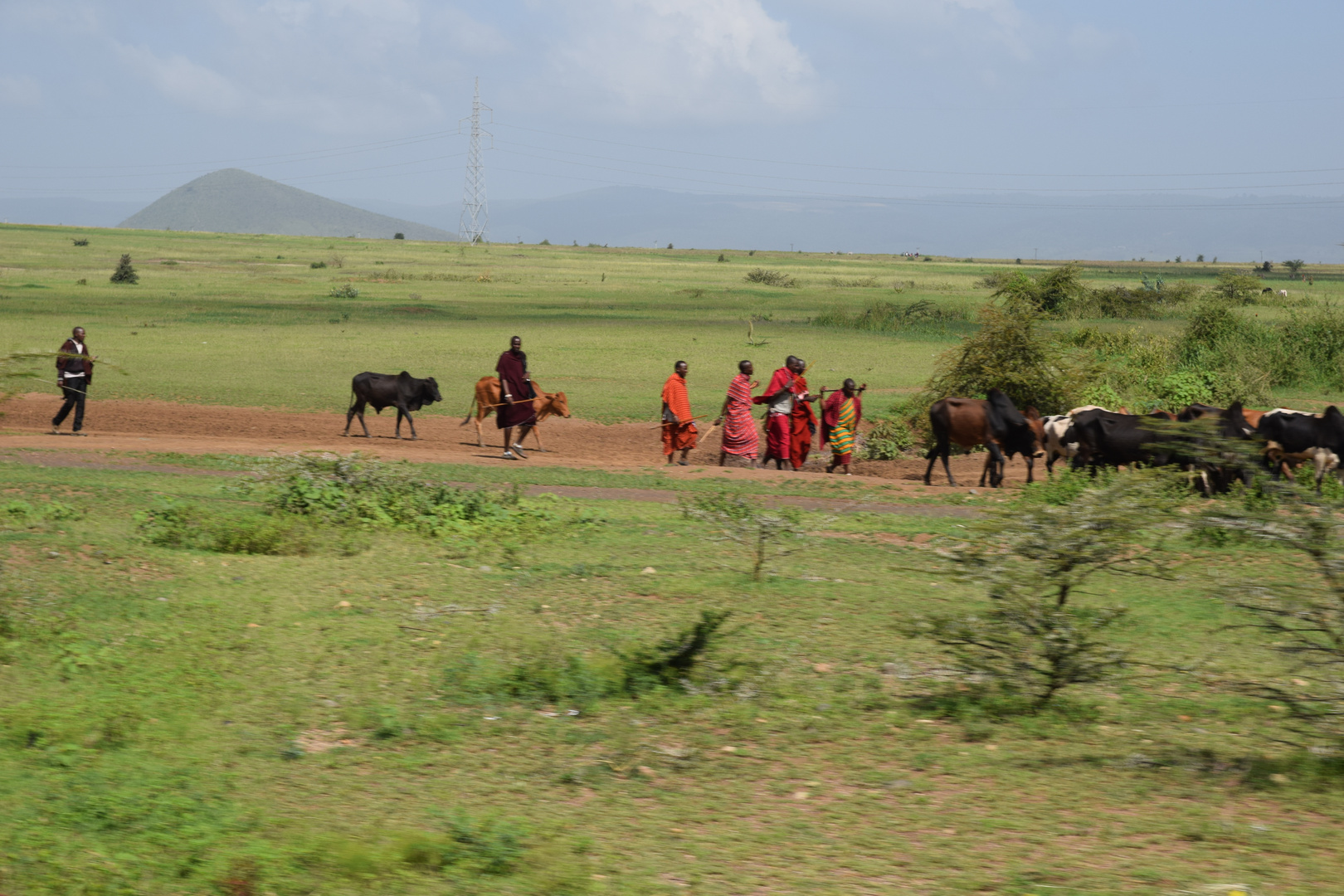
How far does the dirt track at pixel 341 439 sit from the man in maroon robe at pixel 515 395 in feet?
1.58

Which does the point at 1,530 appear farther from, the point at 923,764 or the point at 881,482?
the point at 881,482

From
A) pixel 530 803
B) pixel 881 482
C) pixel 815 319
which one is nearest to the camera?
pixel 530 803

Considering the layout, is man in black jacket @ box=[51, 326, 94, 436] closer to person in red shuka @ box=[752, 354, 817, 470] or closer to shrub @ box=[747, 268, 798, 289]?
person in red shuka @ box=[752, 354, 817, 470]

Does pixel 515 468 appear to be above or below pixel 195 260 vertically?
below

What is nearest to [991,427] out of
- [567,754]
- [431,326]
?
[567,754]

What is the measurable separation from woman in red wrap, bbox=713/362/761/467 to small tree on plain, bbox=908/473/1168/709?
989cm

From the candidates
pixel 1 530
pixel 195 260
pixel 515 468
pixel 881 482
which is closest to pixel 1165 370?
pixel 881 482

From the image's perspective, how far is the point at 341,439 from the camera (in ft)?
56.9

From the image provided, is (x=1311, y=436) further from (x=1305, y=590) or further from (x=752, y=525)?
(x=1305, y=590)

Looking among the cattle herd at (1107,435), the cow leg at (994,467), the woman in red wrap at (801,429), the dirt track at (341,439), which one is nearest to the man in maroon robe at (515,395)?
the cattle herd at (1107,435)

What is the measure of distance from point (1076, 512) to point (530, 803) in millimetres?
2988

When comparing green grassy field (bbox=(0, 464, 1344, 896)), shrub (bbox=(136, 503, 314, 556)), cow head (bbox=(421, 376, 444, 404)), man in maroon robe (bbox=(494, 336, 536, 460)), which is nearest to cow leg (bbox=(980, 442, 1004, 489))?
man in maroon robe (bbox=(494, 336, 536, 460))

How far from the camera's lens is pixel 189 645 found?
6.48 m

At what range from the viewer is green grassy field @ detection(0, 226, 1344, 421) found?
2473 centimetres
